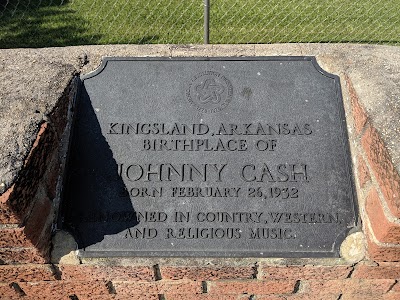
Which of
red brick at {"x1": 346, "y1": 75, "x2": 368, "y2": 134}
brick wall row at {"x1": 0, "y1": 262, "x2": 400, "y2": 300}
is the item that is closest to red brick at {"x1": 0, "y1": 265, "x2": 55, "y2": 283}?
brick wall row at {"x1": 0, "y1": 262, "x2": 400, "y2": 300}

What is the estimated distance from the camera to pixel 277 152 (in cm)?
219

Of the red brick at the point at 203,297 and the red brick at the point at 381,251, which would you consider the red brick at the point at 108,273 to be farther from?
the red brick at the point at 381,251

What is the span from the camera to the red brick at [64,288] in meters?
2.15

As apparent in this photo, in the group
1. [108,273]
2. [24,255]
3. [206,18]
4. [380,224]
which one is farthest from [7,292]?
[206,18]

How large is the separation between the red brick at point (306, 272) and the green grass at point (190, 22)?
3029 millimetres

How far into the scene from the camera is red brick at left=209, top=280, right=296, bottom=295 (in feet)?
7.01

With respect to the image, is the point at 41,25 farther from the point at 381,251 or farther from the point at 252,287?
the point at 381,251

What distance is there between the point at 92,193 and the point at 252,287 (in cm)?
99

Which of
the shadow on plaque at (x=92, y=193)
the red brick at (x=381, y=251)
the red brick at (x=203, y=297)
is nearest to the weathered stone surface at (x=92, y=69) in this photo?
the shadow on plaque at (x=92, y=193)

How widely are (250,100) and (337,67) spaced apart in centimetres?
62

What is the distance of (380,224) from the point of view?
73.6 inches

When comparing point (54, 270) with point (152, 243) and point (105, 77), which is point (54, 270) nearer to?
point (152, 243)

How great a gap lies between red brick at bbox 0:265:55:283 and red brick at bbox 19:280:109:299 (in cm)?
5

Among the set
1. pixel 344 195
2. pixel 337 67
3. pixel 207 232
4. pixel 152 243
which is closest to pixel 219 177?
pixel 207 232
